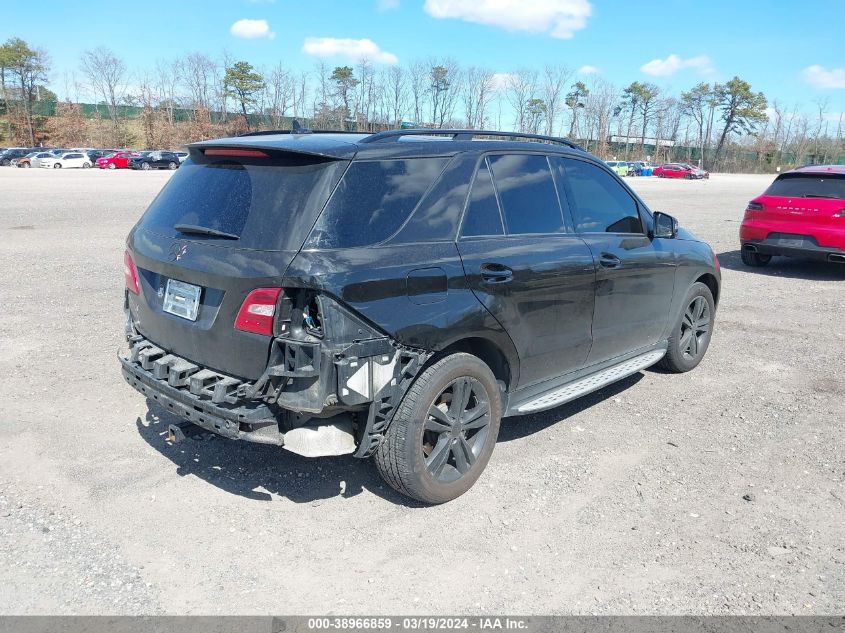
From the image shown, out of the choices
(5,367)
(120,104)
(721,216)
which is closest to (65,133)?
(120,104)

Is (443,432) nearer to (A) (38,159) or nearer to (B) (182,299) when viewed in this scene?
(B) (182,299)

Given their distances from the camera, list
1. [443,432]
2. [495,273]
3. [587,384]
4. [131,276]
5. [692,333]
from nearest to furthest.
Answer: [443,432] → [495,273] → [131,276] → [587,384] → [692,333]

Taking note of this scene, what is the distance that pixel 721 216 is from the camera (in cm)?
2186

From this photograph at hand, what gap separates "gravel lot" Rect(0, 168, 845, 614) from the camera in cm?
301

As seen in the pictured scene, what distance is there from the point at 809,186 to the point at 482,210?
8.79m

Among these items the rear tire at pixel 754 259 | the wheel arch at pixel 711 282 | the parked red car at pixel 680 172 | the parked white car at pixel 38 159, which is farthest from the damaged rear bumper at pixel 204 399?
the parked red car at pixel 680 172

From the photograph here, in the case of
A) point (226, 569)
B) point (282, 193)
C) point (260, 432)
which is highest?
point (282, 193)

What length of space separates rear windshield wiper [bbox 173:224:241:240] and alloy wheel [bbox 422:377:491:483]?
4.34 feet

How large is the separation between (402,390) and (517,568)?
101cm

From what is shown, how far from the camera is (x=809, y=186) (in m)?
10.5

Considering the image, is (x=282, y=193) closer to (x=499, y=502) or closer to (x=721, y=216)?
(x=499, y=502)

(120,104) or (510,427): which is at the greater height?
(120,104)

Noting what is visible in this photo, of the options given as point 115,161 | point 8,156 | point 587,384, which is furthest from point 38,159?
point 587,384

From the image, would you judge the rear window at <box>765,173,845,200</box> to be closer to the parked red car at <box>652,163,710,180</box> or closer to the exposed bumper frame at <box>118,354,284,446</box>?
the exposed bumper frame at <box>118,354,284,446</box>
